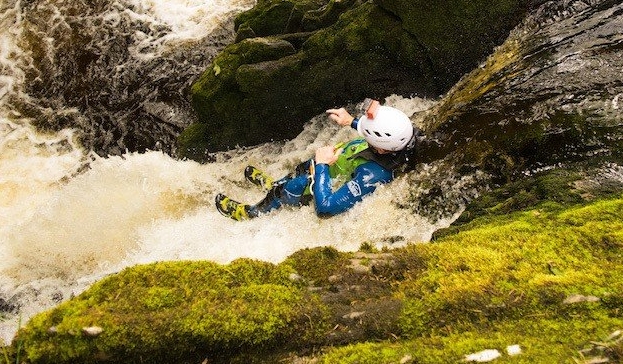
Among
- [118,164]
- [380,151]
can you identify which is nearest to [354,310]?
[380,151]

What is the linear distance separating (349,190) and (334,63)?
117 inches

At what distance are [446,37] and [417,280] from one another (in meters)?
5.80

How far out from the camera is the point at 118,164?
32.5ft

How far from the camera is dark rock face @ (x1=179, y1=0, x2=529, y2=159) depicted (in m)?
7.81

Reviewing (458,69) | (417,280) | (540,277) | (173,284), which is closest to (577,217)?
(540,277)

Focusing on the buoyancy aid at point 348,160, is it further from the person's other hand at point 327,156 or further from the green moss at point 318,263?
the green moss at point 318,263

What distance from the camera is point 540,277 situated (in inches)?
122

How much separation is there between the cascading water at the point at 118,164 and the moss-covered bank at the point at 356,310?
8.54 feet

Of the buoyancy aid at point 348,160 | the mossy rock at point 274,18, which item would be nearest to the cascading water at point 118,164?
the buoyancy aid at point 348,160

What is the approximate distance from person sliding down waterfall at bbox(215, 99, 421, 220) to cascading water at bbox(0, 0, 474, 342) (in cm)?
24

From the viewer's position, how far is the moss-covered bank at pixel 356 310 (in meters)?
2.62

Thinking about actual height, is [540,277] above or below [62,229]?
above

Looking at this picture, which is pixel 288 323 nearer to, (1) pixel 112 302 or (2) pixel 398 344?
(2) pixel 398 344

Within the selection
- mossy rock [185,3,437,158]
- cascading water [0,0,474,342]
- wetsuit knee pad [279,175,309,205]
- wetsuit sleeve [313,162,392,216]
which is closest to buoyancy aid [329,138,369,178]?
wetsuit sleeve [313,162,392,216]
